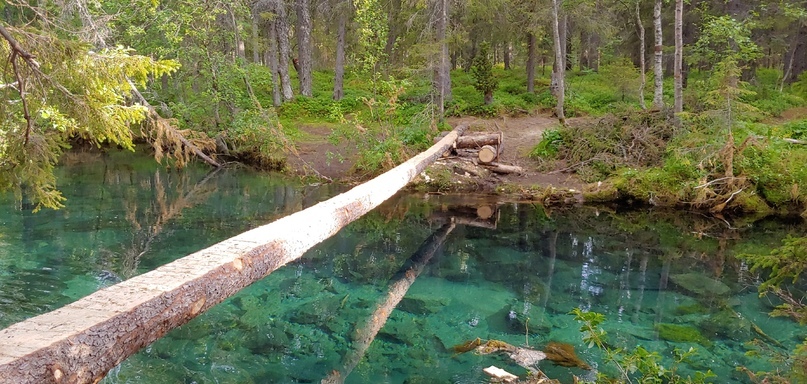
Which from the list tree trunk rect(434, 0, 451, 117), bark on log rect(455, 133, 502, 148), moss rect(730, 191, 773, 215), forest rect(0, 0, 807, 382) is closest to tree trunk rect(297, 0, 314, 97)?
forest rect(0, 0, 807, 382)

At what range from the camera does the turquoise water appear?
5.40m

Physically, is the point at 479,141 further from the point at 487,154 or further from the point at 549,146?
the point at 549,146

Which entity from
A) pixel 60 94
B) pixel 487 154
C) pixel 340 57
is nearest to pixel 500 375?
pixel 60 94

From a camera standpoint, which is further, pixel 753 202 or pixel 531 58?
pixel 531 58

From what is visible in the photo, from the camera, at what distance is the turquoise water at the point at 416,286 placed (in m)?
5.40

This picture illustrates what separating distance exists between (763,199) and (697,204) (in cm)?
143

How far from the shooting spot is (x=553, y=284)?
7.81 m

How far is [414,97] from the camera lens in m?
21.5

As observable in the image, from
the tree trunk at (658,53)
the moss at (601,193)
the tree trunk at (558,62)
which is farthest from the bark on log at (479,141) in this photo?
the tree trunk at (658,53)

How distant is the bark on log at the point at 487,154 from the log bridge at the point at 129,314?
1023 centimetres

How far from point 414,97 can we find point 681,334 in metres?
16.6

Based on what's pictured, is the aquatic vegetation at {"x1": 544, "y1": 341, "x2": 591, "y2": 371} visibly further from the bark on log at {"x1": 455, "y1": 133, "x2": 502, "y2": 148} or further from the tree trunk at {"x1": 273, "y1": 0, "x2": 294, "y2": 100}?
the tree trunk at {"x1": 273, "y1": 0, "x2": 294, "y2": 100}

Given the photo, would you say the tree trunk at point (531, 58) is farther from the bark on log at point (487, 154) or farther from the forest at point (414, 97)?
the bark on log at point (487, 154)

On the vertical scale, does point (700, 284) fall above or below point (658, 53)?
below
